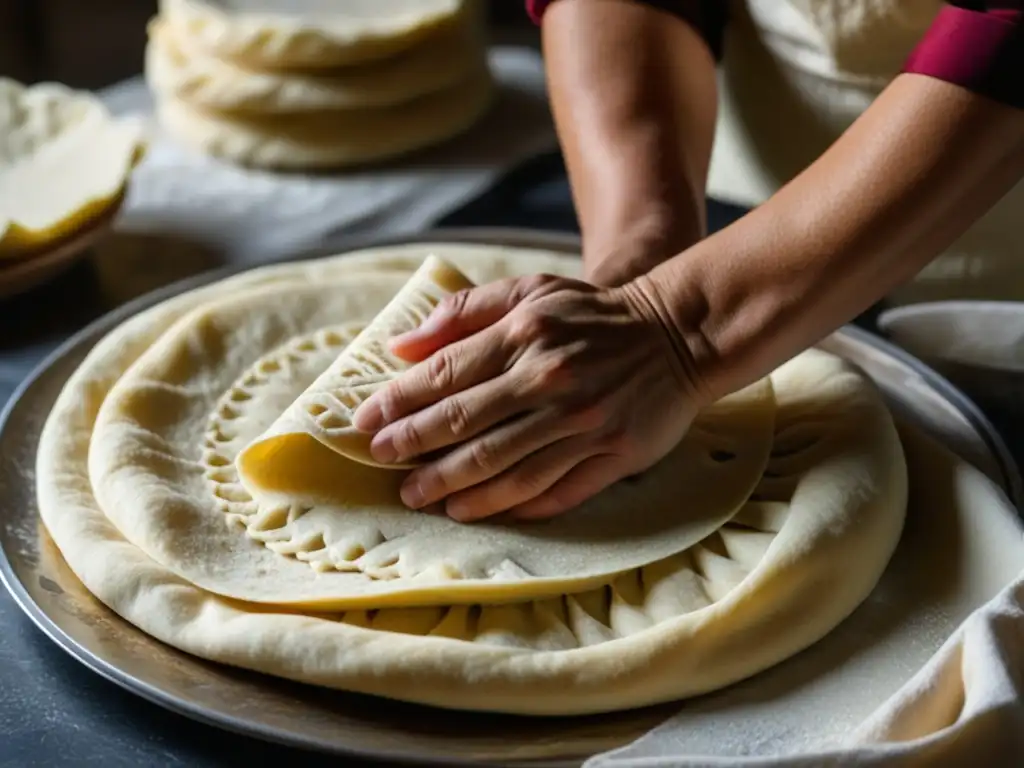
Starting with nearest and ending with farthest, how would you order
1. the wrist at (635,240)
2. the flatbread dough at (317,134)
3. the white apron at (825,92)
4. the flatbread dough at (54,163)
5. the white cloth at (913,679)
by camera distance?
the white cloth at (913,679), the wrist at (635,240), the white apron at (825,92), the flatbread dough at (54,163), the flatbread dough at (317,134)

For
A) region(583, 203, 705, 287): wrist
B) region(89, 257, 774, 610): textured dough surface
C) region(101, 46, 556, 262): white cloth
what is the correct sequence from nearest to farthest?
1. region(89, 257, 774, 610): textured dough surface
2. region(583, 203, 705, 287): wrist
3. region(101, 46, 556, 262): white cloth

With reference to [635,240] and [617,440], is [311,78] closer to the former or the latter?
[635,240]

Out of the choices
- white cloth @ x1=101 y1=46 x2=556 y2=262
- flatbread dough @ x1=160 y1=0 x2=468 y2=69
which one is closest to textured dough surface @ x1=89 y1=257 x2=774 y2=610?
white cloth @ x1=101 y1=46 x2=556 y2=262

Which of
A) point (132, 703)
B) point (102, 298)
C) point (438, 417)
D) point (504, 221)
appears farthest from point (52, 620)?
point (504, 221)

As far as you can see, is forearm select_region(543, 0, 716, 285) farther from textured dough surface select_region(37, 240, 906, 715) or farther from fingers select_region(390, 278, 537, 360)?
textured dough surface select_region(37, 240, 906, 715)

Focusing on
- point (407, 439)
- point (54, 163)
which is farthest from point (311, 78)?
point (407, 439)

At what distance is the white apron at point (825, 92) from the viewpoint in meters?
1.28

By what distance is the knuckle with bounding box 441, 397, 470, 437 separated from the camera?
2.99 ft

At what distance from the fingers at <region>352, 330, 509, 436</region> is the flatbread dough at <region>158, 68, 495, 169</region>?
967mm

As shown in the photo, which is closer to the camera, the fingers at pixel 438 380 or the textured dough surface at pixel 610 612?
the textured dough surface at pixel 610 612

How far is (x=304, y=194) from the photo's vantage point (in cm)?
179

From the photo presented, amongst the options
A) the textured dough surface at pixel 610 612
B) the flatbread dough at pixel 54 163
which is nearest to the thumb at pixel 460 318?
the textured dough surface at pixel 610 612

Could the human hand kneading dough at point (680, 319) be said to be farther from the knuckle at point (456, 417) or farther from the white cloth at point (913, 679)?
the white cloth at point (913, 679)

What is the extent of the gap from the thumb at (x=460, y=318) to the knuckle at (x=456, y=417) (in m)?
0.09
